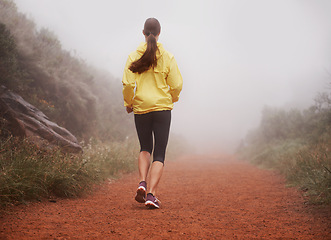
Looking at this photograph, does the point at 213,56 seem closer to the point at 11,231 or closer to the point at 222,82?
the point at 222,82

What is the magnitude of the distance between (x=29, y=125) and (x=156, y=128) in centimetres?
277

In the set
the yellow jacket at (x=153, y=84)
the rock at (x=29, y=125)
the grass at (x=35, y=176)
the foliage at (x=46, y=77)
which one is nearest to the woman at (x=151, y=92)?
the yellow jacket at (x=153, y=84)

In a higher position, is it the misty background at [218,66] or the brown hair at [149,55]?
the misty background at [218,66]

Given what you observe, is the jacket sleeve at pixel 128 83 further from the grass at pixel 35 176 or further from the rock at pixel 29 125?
the rock at pixel 29 125

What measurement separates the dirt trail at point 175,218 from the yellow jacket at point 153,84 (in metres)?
1.25

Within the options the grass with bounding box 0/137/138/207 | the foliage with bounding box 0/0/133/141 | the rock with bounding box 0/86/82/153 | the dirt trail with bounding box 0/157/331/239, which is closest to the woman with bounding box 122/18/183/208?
the dirt trail with bounding box 0/157/331/239

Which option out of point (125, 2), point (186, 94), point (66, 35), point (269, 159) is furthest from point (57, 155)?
point (125, 2)

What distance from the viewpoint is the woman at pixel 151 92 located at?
363 cm

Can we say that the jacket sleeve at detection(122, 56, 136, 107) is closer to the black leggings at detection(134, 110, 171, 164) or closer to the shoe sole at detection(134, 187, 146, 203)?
the black leggings at detection(134, 110, 171, 164)

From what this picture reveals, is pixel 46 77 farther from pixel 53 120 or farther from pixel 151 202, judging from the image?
pixel 151 202

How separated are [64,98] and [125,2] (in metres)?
195

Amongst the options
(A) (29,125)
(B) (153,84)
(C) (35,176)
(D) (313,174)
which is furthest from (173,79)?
(D) (313,174)

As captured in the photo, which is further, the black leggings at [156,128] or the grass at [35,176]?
the black leggings at [156,128]

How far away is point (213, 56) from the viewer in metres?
101
